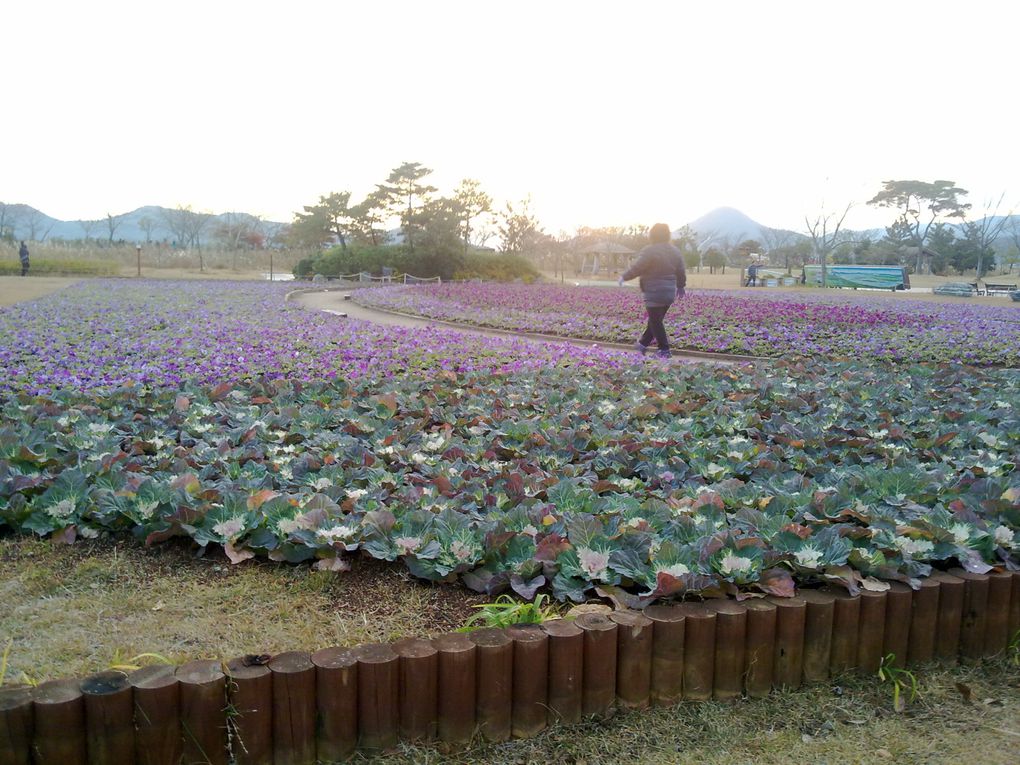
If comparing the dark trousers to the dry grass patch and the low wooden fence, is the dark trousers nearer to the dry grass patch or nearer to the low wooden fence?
the low wooden fence

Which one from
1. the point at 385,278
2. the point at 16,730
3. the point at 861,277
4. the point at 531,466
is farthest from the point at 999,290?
the point at 16,730

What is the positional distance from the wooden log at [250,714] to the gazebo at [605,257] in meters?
47.1

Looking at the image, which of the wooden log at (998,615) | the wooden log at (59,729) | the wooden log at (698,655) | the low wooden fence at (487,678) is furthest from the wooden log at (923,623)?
the wooden log at (59,729)

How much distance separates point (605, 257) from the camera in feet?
166

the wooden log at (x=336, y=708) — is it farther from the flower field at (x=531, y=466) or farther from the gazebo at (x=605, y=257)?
the gazebo at (x=605, y=257)

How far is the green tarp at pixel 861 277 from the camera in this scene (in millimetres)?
33938

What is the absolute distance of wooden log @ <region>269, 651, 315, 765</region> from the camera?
5.68 feet

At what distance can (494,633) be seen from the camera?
76.7 inches

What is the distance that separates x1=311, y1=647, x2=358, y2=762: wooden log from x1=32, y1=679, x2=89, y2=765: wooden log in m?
0.49

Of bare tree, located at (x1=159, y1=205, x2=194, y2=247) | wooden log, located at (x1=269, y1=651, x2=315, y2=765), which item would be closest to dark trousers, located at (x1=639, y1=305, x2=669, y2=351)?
wooden log, located at (x1=269, y1=651, x2=315, y2=765)

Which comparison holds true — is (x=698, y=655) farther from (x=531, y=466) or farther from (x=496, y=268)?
(x=496, y=268)

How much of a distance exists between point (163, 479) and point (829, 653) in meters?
2.51

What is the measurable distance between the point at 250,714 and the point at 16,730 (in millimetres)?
460

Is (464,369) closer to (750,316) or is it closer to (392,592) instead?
(392,592)
